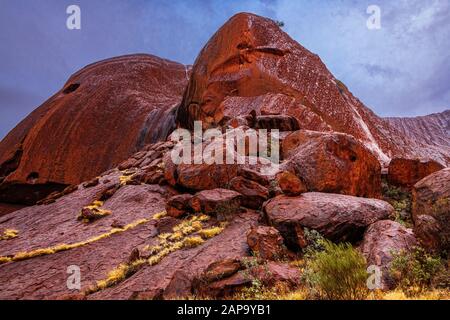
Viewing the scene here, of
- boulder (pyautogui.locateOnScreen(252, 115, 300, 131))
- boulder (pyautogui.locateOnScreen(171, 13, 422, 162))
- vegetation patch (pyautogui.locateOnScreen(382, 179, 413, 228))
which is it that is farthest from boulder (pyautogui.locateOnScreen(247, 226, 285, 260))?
boulder (pyautogui.locateOnScreen(171, 13, 422, 162))

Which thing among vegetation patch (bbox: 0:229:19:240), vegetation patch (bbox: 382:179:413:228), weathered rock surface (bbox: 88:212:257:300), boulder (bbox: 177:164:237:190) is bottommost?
weathered rock surface (bbox: 88:212:257:300)

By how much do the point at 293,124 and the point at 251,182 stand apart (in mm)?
5660

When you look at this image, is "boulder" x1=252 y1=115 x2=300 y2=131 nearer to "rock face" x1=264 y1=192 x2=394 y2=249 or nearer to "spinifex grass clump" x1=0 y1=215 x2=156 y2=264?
"rock face" x1=264 y1=192 x2=394 y2=249

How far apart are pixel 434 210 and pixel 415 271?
1693 mm

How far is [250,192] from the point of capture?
10.7 meters

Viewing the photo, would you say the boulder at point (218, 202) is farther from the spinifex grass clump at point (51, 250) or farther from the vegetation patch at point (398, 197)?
the vegetation patch at point (398, 197)

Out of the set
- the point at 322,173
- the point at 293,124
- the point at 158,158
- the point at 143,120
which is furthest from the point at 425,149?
the point at 143,120

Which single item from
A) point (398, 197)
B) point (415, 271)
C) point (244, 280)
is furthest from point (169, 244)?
point (398, 197)

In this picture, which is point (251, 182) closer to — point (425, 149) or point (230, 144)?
point (230, 144)

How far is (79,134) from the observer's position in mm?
26797

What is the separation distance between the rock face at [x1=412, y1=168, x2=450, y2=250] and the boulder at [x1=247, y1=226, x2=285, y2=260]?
2809 mm

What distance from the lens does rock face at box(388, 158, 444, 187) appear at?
39.0 feet

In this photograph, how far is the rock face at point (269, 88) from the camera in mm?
18562

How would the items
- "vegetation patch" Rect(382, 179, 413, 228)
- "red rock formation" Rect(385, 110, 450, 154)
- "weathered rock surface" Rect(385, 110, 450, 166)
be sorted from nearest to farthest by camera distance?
1. "vegetation patch" Rect(382, 179, 413, 228)
2. "weathered rock surface" Rect(385, 110, 450, 166)
3. "red rock formation" Rect(385, 110, 450, 154)
